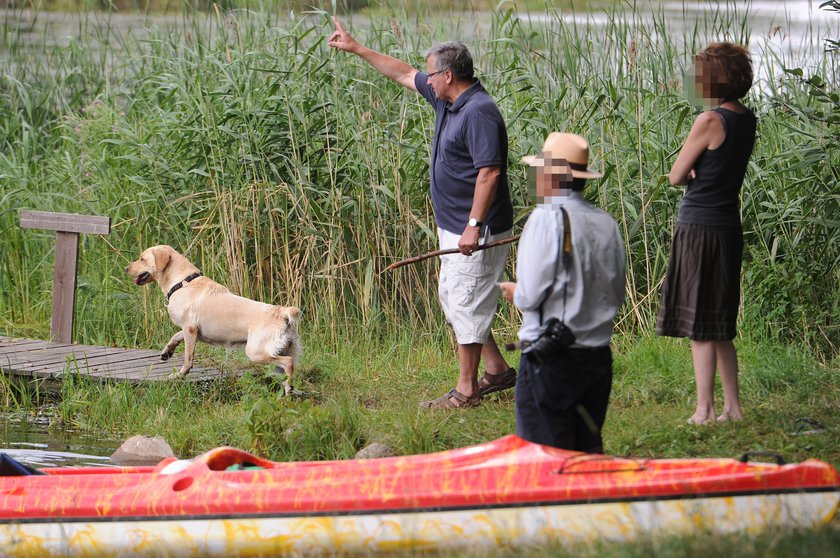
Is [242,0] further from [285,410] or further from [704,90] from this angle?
[704,90]

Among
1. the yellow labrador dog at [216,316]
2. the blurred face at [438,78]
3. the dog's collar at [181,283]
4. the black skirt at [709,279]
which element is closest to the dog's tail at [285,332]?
the yellow labrador dog at [216,316]

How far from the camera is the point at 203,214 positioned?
9297mm

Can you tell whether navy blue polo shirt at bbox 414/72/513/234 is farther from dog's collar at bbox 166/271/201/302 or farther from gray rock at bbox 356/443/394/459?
dog's collar at bbox 166/271/201/302

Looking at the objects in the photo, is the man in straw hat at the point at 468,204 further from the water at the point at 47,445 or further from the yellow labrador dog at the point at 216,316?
the water at the point at 47,445

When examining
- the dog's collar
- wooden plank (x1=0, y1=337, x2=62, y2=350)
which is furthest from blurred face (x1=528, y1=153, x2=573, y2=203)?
wooden plank (x1=0, y1=337, x2=62, y2=350)

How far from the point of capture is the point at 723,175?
5.55 m

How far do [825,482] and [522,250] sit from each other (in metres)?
1.40

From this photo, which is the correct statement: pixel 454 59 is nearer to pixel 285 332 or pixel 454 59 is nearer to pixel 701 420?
pixel 285 332

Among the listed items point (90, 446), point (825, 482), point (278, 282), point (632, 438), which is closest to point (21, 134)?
point (278, 282)

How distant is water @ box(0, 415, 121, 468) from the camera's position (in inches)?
264

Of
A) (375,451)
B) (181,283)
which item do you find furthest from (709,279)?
(181,283)

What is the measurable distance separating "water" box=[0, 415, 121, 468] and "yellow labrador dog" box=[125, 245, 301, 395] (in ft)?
2.53

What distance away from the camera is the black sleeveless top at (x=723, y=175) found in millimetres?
5492

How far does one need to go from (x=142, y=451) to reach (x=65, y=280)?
8.47 feet
